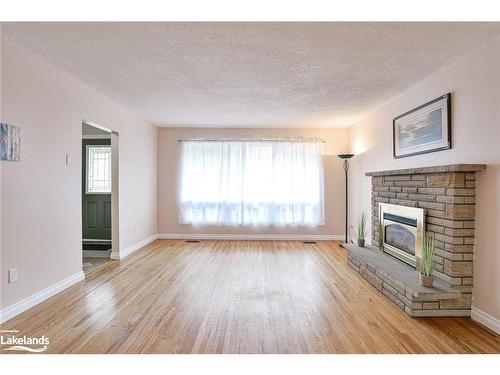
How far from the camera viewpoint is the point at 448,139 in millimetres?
2982

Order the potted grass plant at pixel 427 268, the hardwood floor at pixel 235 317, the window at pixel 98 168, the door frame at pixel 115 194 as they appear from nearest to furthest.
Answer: the hardwood floor at pixel 235 317 → the potted grass plant at pixel 427 268 → the door frame at pixel 115 194 → the window at pixel 98 168

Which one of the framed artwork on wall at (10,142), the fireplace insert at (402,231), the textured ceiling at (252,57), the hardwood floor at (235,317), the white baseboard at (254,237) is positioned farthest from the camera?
the white baseboard at (254,237)

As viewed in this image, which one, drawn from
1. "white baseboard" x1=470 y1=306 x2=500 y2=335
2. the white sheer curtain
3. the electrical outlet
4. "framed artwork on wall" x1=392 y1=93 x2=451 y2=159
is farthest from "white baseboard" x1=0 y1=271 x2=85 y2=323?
"framed artwork on wall" x1=392 y1=93 x2=451 y2=159

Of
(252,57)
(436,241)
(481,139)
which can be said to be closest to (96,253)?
(252,57)

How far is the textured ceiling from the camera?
232 centimetres

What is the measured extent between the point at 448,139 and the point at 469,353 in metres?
1.99

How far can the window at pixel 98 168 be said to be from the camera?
20.4 ft

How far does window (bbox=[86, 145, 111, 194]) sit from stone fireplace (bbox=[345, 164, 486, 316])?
17.7 ft

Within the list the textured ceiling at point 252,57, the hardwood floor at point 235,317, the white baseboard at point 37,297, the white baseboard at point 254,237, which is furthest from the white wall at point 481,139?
the white baseboard at point 37,297

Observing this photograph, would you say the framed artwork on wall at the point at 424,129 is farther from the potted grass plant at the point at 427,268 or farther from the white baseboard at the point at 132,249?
the white baseboard at the point at 132,249

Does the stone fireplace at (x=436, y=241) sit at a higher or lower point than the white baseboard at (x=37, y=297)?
higher

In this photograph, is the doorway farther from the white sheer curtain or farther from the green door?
the white sheer curtain

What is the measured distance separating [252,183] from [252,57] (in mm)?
3684

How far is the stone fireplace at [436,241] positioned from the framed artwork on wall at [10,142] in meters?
3.89
